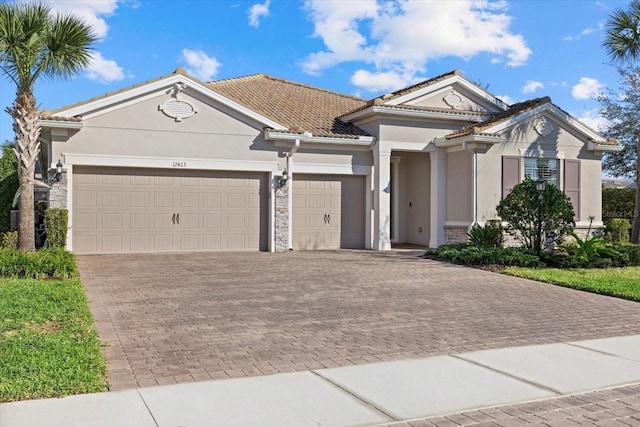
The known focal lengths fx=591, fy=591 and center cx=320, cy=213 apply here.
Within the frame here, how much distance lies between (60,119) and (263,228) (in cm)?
636

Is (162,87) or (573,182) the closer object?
(162,87)

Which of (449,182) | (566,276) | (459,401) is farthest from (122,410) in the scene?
(449,182)

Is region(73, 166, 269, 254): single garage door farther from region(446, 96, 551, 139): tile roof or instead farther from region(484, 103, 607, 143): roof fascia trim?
region(484, 103, 607, 143): roof fascia trim

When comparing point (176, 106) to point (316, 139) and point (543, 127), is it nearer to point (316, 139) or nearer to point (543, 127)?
point (316, 139)

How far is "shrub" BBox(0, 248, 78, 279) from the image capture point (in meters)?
11.1

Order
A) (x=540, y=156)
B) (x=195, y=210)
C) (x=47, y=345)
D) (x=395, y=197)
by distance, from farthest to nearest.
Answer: (x=395, y=197) < (x=540, y=156) < (x=195, y=210) < (x=47, y=345)

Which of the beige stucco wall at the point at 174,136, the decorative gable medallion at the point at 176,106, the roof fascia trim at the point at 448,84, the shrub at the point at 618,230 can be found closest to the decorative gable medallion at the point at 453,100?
the roof fascia trim at the point at 448,84

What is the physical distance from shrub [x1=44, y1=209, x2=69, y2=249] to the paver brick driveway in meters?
1.35

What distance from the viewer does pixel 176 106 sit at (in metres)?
16.6

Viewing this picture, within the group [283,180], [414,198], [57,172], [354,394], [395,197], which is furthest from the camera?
[395,197]

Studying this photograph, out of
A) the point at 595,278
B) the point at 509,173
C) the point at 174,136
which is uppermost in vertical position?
the point at 174,136

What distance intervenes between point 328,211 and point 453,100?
587cm

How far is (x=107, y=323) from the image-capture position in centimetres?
783

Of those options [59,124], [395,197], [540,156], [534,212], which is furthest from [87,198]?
[540,156]
